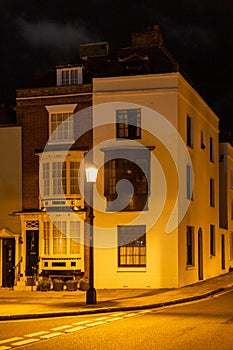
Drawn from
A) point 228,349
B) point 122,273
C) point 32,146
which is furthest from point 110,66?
point 228,349

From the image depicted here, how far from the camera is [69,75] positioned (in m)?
33.4

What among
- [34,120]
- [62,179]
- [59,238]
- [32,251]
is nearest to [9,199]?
[32,251]

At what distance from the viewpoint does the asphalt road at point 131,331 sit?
14.6 meters

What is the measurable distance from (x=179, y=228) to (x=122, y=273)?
3200 mm

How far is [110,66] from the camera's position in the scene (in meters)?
34.6

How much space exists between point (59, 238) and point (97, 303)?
777 cm

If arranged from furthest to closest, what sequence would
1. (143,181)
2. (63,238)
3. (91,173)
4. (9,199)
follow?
1. (9,199)
2. (63,238)
3. (143,181)
4. (91,173)

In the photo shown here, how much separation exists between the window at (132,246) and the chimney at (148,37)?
35.1 ft

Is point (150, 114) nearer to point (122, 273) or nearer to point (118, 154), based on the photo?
point (118, 154)

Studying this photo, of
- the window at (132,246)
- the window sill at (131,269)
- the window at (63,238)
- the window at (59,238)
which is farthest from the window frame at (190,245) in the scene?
the window at (59,238)

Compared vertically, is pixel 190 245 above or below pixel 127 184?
below

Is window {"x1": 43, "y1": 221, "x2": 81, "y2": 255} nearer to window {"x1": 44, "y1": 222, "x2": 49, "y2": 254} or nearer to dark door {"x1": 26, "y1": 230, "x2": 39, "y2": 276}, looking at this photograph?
window {"x1": 44, "y1": 222, "x2": 49, "y2": 254}

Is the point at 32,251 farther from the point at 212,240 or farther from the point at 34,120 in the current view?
the point at 212,240

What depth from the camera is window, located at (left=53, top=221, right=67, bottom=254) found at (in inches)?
1248
